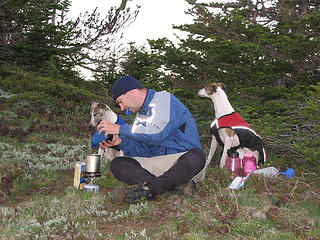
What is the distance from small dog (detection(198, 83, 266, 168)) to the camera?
21.2 feet

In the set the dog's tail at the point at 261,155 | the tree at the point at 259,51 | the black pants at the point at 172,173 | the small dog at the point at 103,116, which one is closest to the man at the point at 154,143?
the black pants at the point at 172,173

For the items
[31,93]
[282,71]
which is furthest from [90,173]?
[31,93]

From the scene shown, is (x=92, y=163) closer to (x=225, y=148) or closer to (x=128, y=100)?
(x=128, y=100)

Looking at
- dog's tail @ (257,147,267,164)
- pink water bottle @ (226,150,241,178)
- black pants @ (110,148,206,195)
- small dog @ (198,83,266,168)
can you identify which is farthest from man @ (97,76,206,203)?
dog's tail @ (257,147,267,164)

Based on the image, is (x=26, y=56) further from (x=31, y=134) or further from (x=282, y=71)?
(x=282, y=71)

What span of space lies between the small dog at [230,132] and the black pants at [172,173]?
1.96 m

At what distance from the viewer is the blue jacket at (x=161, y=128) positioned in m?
4.45

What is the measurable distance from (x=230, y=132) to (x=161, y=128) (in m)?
2.51

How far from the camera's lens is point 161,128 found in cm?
445

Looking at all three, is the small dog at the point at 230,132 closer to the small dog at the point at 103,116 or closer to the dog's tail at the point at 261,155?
the dog's tail at the point at 261,155

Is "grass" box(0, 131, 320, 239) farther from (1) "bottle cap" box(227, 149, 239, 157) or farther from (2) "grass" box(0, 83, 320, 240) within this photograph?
(1) "bottle cap" box(227, 149, 239, 157)

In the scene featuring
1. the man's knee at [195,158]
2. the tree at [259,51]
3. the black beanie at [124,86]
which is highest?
the tree at [259,51]

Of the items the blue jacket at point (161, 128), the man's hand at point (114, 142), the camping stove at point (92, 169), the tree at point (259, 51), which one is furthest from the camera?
the tree at point (259, 51)

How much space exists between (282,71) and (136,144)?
562 cm
